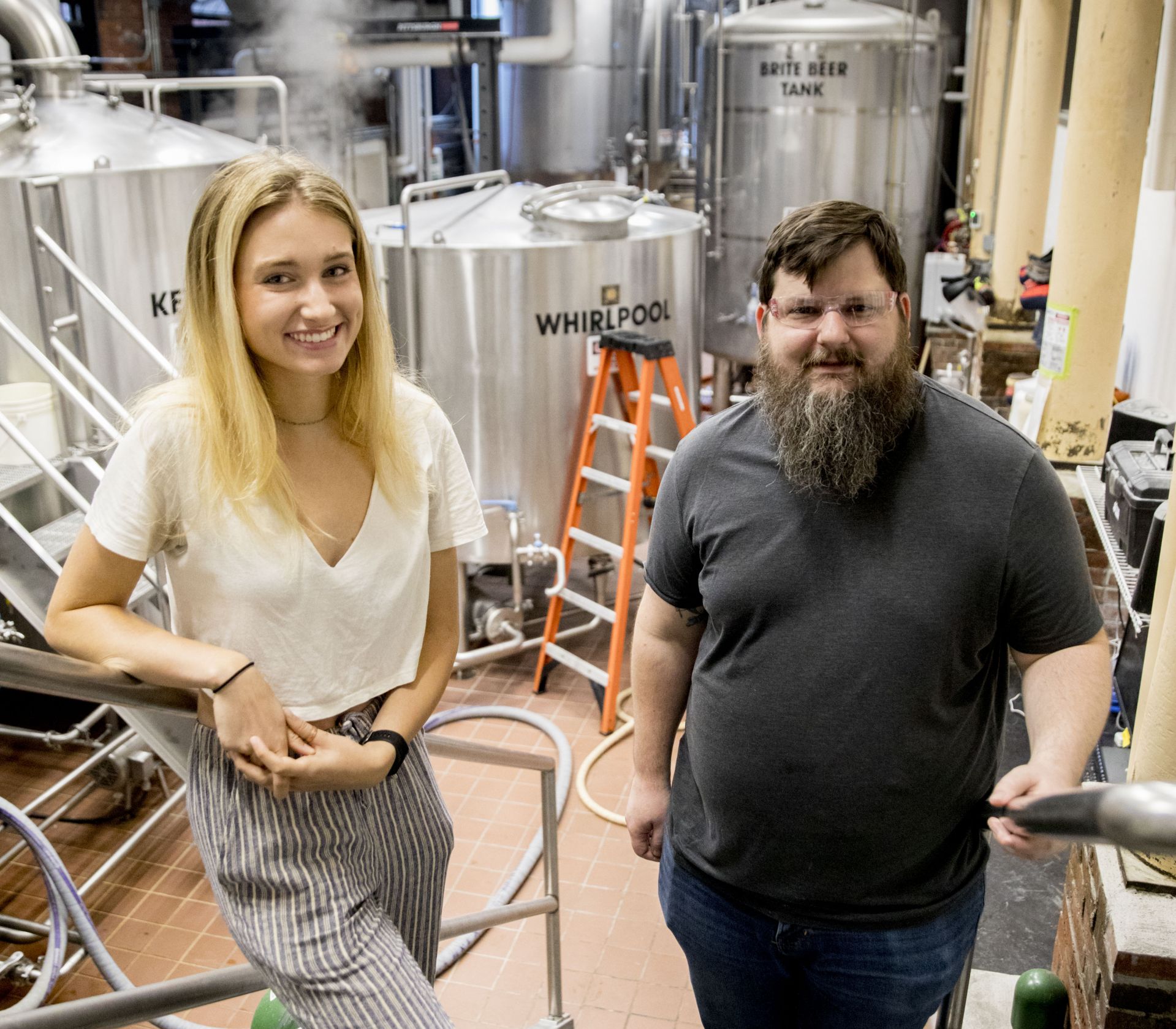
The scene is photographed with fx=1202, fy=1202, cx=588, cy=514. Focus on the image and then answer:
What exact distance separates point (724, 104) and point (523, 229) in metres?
3.29

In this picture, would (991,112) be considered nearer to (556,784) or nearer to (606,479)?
(606,479)

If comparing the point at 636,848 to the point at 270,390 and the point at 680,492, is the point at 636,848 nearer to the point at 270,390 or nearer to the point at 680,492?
the point at 680,492

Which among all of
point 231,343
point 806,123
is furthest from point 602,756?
point 806,123

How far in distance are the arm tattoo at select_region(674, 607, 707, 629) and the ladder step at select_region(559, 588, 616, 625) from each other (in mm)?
2725

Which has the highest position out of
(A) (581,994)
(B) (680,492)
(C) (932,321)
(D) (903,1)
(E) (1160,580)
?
(D) (903,1)

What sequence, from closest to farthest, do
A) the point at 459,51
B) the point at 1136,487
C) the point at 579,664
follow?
the point at 1136,487 < the point at 579,664 < the point at 459,51

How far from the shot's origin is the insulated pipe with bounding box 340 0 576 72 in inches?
277

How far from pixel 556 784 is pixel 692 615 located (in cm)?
211

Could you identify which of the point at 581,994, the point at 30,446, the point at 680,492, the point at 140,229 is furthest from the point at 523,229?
the point at 680,492

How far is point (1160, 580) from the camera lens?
2191 millimetres

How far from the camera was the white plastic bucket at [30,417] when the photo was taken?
3.61 metres

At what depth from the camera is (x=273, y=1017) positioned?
2262 millimetres

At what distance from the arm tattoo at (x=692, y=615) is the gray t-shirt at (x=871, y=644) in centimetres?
8

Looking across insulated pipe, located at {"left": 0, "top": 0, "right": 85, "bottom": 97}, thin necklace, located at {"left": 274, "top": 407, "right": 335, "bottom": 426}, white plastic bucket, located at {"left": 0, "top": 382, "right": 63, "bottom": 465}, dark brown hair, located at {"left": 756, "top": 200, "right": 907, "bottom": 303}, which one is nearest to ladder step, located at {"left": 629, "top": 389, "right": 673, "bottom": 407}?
white plastic bucket, located at {"left": 0, "top": 382, "right": 63, "bottom": 465}
